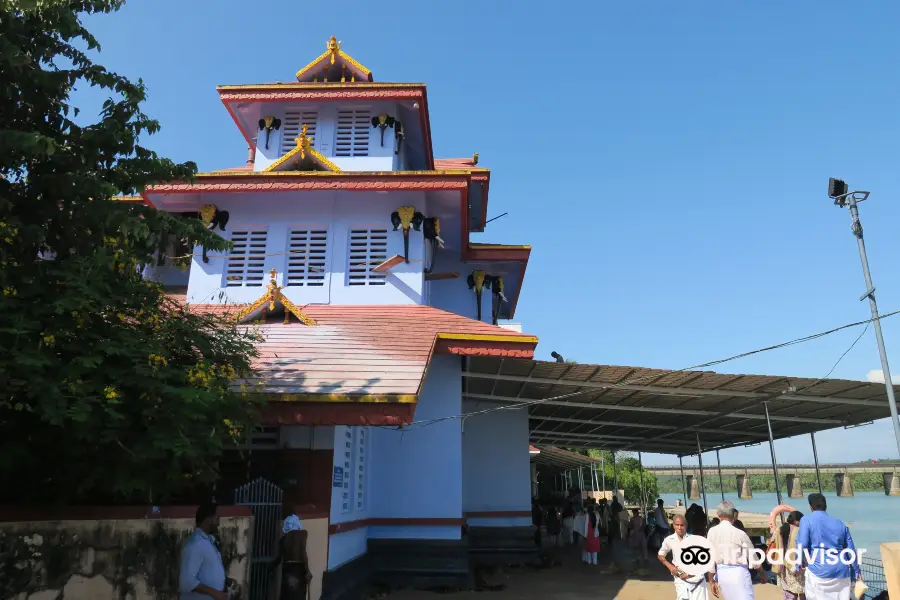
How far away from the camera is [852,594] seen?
6.18m

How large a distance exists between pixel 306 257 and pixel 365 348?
3.75m

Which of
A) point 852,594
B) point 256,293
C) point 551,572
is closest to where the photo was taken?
point 852,594

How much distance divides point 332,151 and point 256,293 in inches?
157

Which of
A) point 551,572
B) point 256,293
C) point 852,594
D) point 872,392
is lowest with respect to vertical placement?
point 551,572

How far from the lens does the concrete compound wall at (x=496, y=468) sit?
14.5m

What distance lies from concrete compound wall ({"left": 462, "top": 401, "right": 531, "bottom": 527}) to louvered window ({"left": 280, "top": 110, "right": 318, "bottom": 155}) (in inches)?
292

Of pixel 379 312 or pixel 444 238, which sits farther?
pixel 444 238

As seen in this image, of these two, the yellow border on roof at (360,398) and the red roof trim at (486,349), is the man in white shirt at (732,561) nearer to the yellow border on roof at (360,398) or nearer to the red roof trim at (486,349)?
the yellow border on roof at (360,398)

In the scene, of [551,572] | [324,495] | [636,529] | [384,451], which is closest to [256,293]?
[384,451]

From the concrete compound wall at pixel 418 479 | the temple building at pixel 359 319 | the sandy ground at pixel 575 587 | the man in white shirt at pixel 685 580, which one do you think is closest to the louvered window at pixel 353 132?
the temple building at pixel 359 319

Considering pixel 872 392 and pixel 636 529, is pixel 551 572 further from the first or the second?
pixel 872 392

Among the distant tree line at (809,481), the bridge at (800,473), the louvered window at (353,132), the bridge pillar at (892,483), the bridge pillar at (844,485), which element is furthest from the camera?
the distant tree line at (809,481)

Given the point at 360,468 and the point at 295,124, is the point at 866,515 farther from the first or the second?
the point at 295,124

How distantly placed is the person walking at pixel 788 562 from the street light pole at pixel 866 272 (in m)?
2.51
